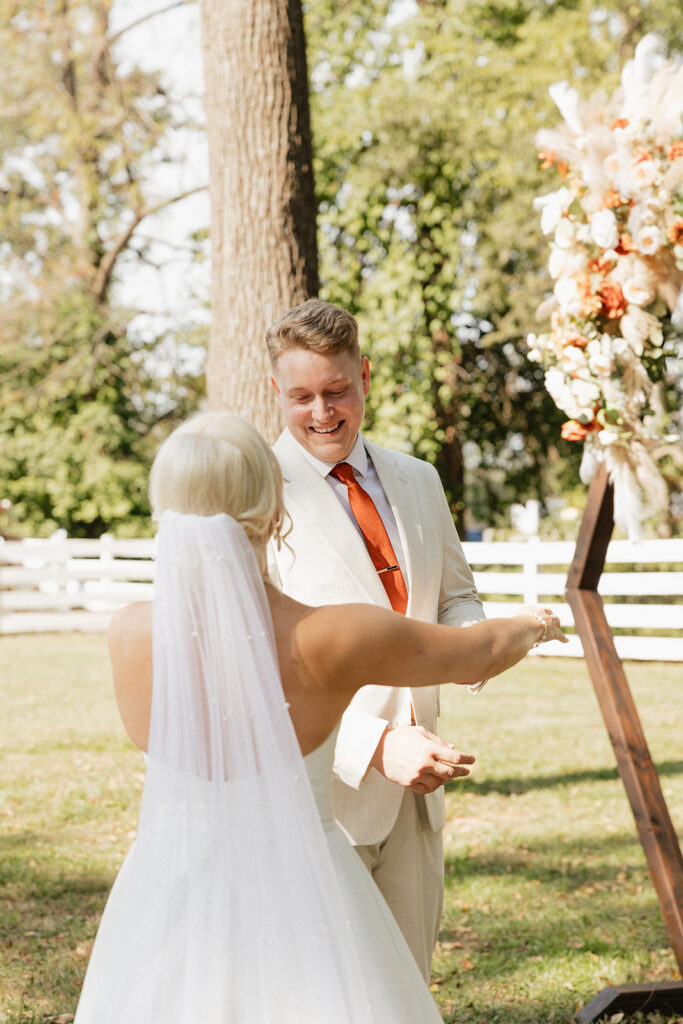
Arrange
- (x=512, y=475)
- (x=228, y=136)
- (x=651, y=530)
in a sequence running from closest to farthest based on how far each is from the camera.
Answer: (x=228, y=136)
(x=651, y=530)
(x=512, y=475)

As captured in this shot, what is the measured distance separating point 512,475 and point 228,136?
1745 cm

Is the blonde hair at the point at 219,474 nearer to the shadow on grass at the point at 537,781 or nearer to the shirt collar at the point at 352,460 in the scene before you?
the shirt collar at the point at 352,460

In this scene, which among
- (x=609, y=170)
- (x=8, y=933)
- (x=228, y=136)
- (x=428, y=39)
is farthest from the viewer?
(x=428, y=39)

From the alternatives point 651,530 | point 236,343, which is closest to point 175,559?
point 236,343

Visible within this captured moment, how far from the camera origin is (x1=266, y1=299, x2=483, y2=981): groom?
2938mm

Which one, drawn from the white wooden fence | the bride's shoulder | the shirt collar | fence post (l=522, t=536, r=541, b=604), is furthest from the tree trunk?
→ fence post (l=522, t=536, r=541, b=604)

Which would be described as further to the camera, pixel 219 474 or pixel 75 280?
pixel 75 280

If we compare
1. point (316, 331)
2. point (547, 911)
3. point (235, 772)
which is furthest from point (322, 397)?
point (547, 911)

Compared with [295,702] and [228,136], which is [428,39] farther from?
[295,702]

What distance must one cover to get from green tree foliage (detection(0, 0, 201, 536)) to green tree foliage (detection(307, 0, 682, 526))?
4.58m

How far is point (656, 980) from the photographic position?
4727mm

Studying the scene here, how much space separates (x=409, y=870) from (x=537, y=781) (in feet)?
18.2

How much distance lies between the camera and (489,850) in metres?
6.64

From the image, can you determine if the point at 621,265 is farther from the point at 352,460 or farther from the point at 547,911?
the point at 547,911
